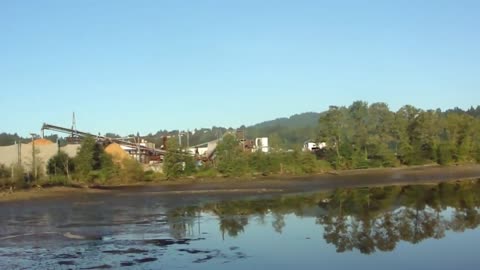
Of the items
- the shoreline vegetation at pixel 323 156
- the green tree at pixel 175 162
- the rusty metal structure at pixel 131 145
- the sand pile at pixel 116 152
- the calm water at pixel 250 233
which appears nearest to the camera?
the calm water at pixel 250 233

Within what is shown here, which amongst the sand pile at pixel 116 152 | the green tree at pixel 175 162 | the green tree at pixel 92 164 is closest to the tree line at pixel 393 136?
the green tree at pixel 175 162

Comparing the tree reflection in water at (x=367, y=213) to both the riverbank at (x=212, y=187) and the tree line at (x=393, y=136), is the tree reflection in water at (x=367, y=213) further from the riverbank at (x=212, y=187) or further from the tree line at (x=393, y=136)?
the tree line at (x=393, y=136)

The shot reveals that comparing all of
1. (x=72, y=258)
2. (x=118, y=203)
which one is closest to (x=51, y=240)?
(x=72, y=258)

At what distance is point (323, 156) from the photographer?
9669cm

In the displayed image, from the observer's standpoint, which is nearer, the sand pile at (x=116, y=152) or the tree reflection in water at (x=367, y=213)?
the tree reflection in water at (x=367, y=213)

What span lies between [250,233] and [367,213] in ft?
32.4

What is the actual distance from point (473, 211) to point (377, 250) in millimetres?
14800

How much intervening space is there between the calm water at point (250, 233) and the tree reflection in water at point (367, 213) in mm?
50

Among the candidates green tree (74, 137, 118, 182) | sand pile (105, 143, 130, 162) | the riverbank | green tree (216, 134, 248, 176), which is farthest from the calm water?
green tree (216, 134, 248, 176)

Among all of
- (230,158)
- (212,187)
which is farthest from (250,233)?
(230,158)

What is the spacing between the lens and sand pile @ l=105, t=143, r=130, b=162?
7644 centimetres

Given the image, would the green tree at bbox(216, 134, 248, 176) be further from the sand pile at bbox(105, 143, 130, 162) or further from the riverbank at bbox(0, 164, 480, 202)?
the sand pile at bbox(105, 143, 130, 162)

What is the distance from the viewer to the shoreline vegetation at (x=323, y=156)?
2793 inches

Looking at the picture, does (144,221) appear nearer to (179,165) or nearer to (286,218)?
(286,218)
